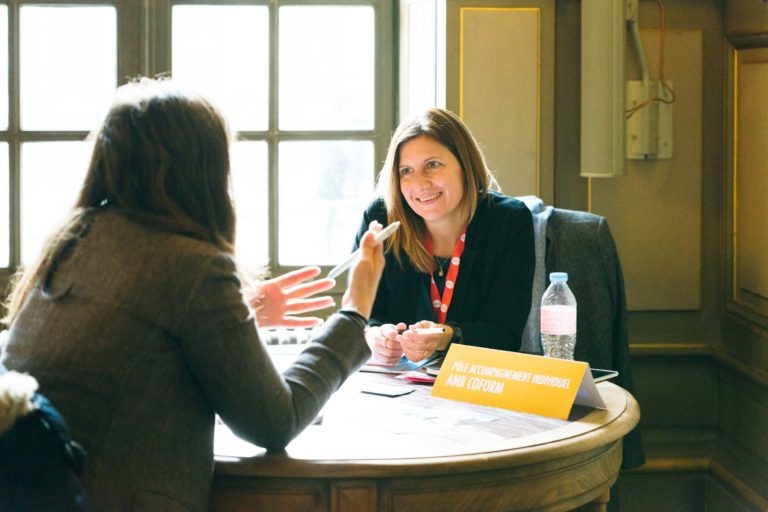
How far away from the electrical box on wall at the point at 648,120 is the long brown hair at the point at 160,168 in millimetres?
2031

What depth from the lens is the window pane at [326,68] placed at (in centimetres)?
363

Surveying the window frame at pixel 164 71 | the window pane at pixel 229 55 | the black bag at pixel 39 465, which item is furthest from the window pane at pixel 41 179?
the black bag at pixel 39 465

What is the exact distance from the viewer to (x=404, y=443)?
5.83 ft

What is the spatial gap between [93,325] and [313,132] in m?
2.21

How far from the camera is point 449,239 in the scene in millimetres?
2793

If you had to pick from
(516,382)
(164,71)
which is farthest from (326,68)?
(516,382)

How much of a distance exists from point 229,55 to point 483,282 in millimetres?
1419

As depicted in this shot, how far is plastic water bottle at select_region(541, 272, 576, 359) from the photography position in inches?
95.7

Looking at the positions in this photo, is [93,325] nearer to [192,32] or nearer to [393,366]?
[393,366]

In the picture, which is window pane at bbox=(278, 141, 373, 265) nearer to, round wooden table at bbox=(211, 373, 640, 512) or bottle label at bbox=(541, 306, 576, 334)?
bottle label at bbox=(541, 306, 576, 334)

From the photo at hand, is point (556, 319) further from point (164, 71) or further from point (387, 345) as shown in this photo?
point (164, 71)

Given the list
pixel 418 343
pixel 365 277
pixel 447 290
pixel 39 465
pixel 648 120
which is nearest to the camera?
pixel 39 465

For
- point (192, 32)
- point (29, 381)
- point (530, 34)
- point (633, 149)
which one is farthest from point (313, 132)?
point (29, 381)

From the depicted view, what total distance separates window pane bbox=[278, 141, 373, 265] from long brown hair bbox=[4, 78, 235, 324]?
2.06 m
